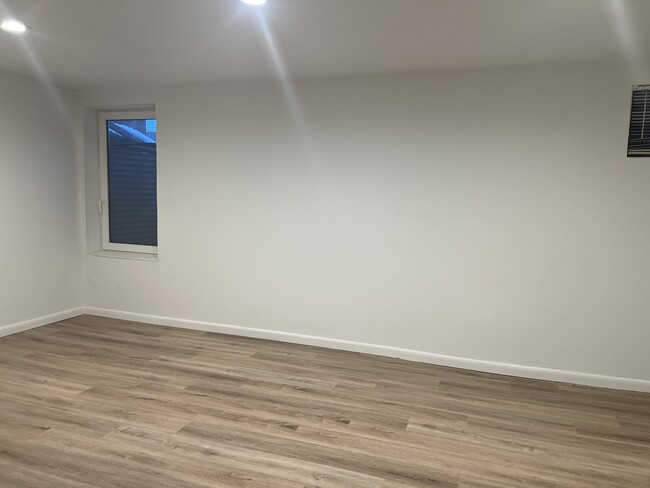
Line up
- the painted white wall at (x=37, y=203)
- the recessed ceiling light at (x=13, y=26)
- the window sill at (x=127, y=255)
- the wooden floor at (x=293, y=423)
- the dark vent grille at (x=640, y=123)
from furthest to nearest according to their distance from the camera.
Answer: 1. the window sill at (x=127, y=255)
2. the painted white wall at (x=37, y=203)
3. the dark vent grille at (x=640, y=123)
4. the recessed ceiling light at (x=13, y=26)
5. the wooden floor at (x=293, y=423)

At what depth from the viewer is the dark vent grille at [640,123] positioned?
10.6 feet

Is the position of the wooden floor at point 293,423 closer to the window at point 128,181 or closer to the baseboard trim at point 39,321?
the baseboard trim at point 39,321

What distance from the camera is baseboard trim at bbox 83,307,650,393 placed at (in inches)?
136

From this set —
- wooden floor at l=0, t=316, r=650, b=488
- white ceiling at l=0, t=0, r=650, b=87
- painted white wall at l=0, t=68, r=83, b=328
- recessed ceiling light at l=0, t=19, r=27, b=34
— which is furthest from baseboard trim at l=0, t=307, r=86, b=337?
recessed ceiling light at l=0, t=19, r=27, b=34

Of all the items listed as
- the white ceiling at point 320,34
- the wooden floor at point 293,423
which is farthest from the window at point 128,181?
the wooden floor at point 293,423

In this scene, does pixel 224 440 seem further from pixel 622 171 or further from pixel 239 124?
pixel 622 171

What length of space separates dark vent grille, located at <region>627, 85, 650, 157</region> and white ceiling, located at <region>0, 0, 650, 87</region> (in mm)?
273

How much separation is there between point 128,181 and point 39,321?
152 cm

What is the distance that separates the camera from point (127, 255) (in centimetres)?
487

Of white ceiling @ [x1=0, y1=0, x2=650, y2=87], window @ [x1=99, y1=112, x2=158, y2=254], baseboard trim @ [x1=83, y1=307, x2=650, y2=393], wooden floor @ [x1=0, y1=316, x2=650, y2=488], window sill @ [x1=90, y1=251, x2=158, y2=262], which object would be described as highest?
white ceiling @ [x1=0, y1=0, x2=650, y2=87]

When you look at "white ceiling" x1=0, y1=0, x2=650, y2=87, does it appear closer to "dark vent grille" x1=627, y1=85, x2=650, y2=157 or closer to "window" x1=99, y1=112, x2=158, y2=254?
"dark vent grille" x1=627, y1=85, x2=650, y2=157

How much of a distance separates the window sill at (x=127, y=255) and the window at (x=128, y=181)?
45mm

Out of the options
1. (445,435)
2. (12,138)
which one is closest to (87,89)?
(12,138)

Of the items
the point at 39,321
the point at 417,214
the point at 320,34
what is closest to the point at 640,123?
the point at 417,214
